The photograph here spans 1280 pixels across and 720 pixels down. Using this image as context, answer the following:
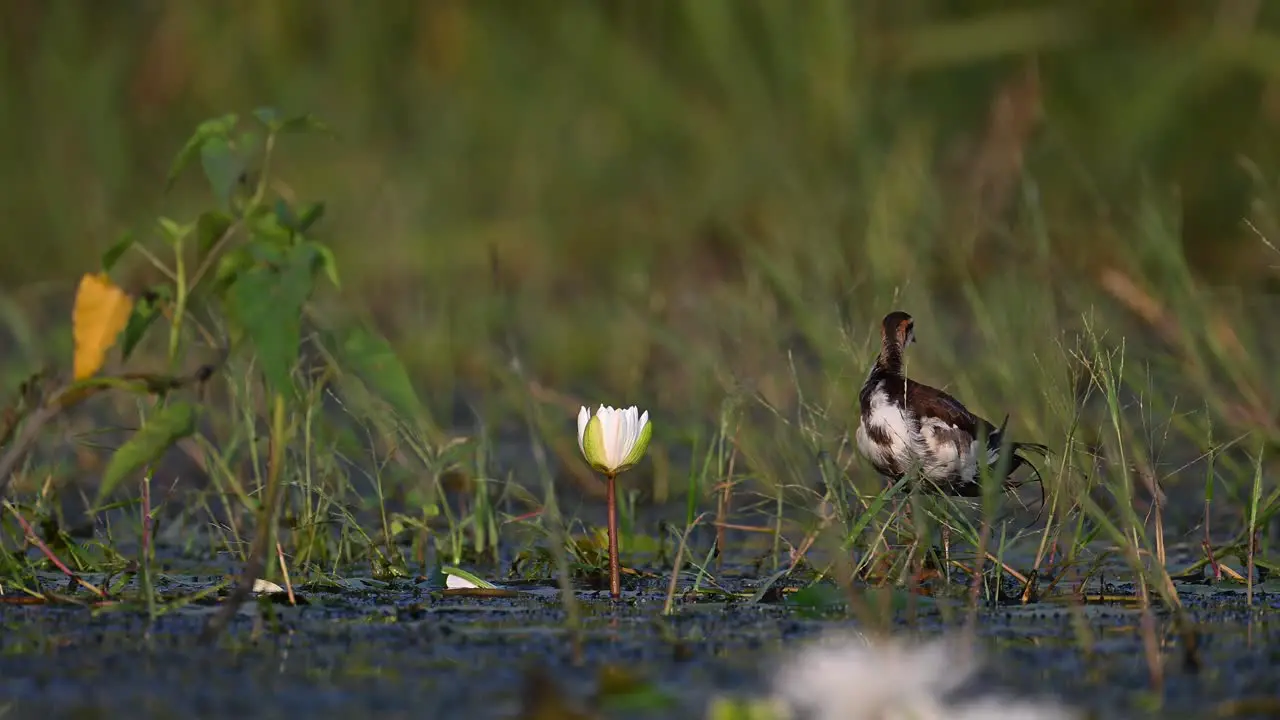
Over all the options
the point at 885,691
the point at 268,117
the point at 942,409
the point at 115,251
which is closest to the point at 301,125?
the point at 268,117

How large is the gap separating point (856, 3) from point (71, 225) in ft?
11.5

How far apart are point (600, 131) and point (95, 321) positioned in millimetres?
5514

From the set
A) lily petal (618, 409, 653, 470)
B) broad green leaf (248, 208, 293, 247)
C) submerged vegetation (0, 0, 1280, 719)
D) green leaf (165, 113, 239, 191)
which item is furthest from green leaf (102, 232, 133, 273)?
lily petal (618, 409, 653, 470)

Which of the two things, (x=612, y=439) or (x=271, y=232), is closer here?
(x=271, y=232)

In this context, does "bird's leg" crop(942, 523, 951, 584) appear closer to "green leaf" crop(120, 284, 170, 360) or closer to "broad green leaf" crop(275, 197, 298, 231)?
"broad green leaf" crop(275, 197, 298, 231)

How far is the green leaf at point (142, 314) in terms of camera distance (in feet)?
11.3

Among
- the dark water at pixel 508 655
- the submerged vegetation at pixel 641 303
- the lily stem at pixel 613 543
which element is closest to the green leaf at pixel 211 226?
the submerged vegetation at pixel 641 303

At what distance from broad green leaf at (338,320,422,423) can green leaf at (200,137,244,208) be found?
0.31 metres

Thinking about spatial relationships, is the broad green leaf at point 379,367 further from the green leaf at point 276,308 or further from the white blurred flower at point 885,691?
the white blurred flower at point 885,691

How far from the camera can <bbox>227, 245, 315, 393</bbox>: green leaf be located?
3.16m

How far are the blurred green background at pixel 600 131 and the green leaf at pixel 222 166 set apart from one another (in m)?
3.87

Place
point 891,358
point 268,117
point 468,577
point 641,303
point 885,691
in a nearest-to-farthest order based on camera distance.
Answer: point 885,691 → point 268,117 → point 468,577 → point 891,358 → point 641,303

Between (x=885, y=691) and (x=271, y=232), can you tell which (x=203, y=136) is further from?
(x=885, y=691)

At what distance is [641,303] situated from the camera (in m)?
6.22
